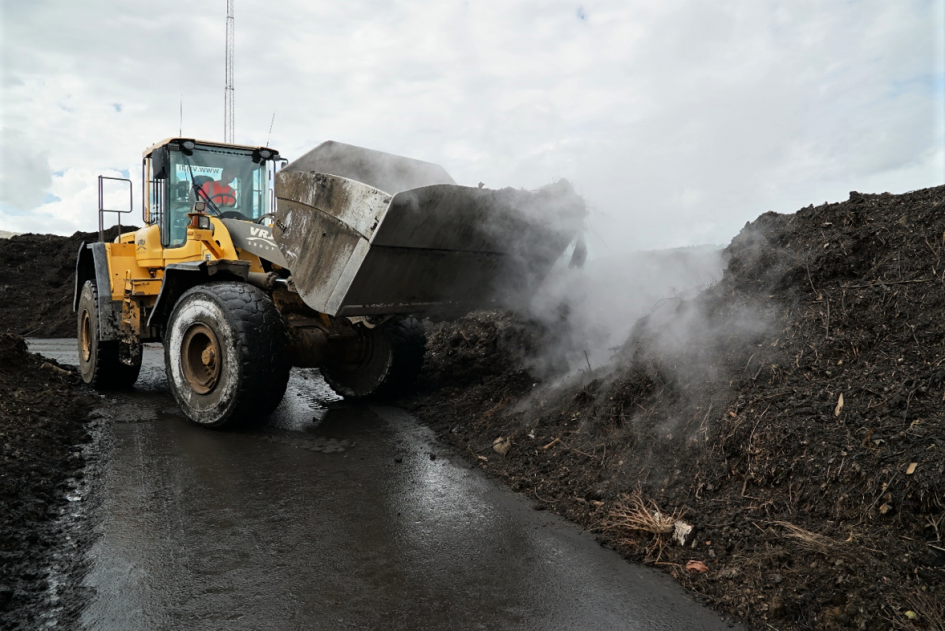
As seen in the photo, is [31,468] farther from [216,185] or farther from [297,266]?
[216,185]

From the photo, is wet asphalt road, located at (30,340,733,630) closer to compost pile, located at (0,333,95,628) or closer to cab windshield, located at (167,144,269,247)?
compost pile, located at (0,333,95,628)

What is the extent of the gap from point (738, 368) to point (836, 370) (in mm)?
624

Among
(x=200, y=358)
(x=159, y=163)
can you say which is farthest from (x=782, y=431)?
(x=159, y=163)

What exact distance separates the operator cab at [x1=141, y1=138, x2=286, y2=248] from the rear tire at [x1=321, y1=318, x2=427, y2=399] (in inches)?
72.2

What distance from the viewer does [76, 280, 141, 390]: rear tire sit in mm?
7824

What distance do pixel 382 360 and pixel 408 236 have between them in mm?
2401

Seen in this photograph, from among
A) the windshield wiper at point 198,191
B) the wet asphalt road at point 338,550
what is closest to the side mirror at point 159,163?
the windshield wiper at point 198,191

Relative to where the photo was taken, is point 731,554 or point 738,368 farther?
point 738,368

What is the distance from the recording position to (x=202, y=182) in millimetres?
7133

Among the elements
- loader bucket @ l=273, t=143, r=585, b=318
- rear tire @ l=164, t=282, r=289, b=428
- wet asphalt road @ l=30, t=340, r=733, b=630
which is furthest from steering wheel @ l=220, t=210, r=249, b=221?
wet asphalt road @ l=30, t=340, r=733, b=630

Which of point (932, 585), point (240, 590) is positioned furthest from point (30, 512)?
point (932, 585)

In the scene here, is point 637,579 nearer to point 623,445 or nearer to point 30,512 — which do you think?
point 623,445

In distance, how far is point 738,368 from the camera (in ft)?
14.3

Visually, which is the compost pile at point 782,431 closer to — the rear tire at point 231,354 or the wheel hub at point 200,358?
the rear tire at point 231,354
